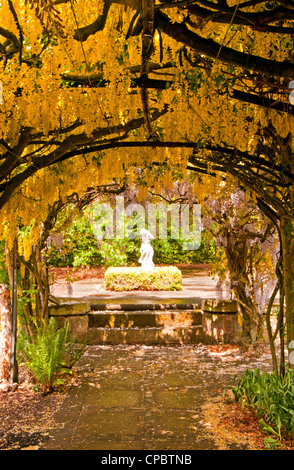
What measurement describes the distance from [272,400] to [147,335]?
11.5ft

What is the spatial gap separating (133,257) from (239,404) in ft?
38.8

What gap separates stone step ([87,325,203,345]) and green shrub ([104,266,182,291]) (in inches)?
137

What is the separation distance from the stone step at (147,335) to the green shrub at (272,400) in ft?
9.12

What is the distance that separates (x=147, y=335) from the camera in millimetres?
6730

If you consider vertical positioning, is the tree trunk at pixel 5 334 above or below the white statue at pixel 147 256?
below

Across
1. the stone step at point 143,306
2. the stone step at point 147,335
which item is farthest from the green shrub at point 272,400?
the stone step at point 143,306

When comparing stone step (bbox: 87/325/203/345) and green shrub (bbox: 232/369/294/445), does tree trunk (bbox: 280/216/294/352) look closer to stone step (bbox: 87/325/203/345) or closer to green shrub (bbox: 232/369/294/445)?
green shrub (bbox: 232/369/294/445)

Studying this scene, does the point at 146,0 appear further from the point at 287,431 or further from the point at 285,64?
the point at 287,431

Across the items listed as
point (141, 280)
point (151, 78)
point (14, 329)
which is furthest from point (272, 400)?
point (141, 280)

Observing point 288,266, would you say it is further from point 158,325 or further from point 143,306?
point 143,306

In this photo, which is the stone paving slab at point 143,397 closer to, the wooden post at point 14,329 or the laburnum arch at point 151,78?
the wooden post at point 14,329

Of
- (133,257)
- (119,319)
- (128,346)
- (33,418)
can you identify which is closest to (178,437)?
(33,418)

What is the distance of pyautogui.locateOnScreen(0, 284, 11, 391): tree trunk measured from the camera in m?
4.73

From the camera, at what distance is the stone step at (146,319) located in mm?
6918
